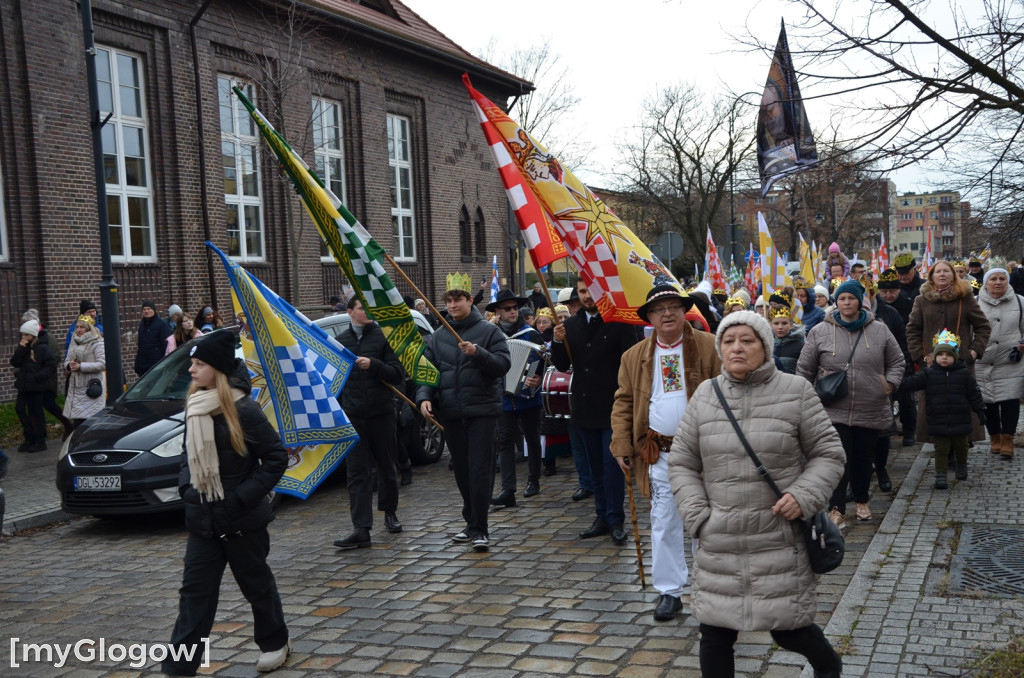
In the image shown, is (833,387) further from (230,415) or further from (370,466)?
(230,415)

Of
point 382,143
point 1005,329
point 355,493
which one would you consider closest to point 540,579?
point 355,493

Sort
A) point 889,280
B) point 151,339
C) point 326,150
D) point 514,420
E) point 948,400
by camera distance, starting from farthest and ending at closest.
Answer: point 326,150
point 151,339
point 889,280
point 514,420
point 948,400

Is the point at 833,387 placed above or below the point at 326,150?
below

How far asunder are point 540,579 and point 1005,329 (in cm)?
625

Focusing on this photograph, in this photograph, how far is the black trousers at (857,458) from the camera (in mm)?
7508

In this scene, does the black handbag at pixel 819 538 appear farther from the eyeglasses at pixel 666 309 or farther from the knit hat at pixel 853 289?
the knit hat at pixel 853 289

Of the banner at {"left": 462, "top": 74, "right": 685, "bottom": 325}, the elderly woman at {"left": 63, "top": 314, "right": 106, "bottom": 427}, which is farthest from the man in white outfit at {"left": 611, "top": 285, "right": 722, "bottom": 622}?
the elderly woman at {"left": 63, "top": 314, "right": 106, "bottom": 427}

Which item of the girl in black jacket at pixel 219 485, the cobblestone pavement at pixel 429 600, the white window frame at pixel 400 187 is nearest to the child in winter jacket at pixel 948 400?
the cobblestone pavement at pixel 429 600

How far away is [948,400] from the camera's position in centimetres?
894

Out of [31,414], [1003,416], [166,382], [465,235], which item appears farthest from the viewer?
[465,235]

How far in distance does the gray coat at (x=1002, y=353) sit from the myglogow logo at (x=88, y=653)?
8.05 m

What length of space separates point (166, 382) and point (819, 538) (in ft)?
25.1

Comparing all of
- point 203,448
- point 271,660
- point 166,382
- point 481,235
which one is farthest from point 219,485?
point 481,235

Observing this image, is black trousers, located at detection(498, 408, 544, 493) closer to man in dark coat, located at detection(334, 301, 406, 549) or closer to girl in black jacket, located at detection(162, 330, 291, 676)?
man in dark coat, located at detection(334, 301, 406, 549)
